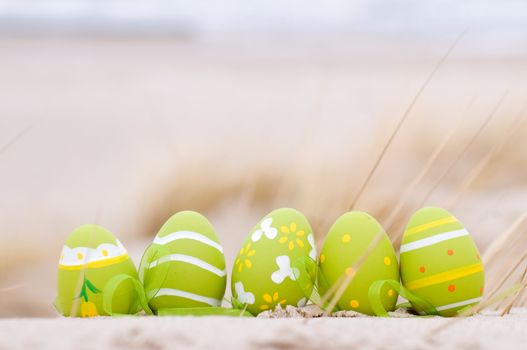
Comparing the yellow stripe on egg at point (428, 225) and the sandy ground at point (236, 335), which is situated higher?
the sandy ground at point (236, 335)

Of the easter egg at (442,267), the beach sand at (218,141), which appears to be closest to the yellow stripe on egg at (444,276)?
the easter egg at (442,267)

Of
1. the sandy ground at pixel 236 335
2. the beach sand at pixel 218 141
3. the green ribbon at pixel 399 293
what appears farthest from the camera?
the beach sand at pixel 218 141

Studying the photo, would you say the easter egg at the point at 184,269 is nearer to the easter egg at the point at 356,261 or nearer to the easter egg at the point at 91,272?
the easter egg at the point at 91,272

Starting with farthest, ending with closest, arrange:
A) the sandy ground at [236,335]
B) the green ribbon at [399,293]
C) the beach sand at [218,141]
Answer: the beach sand at [218,141], the green ribbon at [399,293], the sandy ground at [236,335]

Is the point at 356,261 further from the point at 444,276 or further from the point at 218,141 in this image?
the point at 218,141

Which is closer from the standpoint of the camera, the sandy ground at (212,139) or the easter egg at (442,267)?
the easter egg at (442,267)

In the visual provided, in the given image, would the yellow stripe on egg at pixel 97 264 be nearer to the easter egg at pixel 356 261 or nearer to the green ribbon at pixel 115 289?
the green ribbon at pixel 115 289

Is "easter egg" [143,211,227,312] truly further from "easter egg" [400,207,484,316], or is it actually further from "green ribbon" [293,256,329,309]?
"easter egg" [400,207,484,316]

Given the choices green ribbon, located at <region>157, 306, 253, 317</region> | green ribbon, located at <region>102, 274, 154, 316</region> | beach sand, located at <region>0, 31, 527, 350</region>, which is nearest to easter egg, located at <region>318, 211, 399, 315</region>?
green ribbon, located at <region>157, 306, 253, 317</region>
